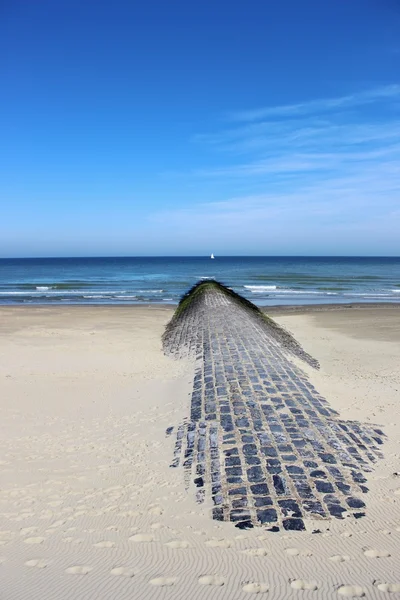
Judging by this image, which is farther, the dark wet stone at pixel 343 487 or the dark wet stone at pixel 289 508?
the dark wet stone at pixel 343 487

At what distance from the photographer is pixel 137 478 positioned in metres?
5.25

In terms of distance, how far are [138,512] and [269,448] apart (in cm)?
184

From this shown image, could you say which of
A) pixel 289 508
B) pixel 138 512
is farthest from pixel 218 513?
pixel 138 512

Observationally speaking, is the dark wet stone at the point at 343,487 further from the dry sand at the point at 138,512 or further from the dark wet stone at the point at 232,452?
the dark wet stone at the point at 232,452

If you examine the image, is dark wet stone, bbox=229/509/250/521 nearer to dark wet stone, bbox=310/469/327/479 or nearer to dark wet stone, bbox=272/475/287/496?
dark wet stone, bbox=272/475/287/496

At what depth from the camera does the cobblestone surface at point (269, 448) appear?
4498 mm

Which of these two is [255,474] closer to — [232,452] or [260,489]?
[260,489]

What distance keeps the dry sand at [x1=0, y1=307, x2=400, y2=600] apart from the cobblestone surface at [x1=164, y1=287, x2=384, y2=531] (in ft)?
0.64

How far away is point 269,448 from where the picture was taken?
18.4ft

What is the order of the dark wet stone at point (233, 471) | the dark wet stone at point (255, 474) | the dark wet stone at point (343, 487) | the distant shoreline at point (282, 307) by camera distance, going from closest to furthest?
the dark wet stone at point (343, 487) < the dark wet stone at point (255, 474) < the dark wet stone at point (233, 471) < the distant shoreline at point (282, 307)

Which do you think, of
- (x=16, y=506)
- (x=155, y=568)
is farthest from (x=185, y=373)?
(x=155, y=568)

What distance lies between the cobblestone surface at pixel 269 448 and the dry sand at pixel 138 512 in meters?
0.20

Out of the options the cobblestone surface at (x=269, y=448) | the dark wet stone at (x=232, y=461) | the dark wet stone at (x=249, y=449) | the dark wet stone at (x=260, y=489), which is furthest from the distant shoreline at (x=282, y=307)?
the dark wet stone at (x=260, y=489)

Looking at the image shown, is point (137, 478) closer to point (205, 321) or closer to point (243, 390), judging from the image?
point (243, 390)
